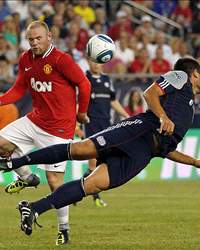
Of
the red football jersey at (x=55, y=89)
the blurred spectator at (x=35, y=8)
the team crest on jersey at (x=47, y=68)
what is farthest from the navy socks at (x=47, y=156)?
the blurred spectator at (x=35, y=8)

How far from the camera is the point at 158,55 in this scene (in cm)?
2386

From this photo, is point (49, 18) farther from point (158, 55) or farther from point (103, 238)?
point (103, 238)

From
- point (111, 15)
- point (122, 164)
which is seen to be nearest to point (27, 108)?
point (111, 15)

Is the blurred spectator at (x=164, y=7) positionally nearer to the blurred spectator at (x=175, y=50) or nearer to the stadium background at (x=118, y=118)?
the stadium background at (x=118, y=118)

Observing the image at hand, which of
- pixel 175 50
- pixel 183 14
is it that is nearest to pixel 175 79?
pixel 175 50

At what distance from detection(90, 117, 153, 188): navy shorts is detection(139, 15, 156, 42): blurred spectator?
15.2 metres

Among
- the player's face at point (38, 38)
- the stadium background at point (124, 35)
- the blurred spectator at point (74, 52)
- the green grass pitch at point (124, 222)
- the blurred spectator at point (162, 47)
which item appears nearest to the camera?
the green grass pitch at point (124, 222)

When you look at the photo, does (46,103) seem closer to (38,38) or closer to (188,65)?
(38,38)

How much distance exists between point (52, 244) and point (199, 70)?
2.58 metres

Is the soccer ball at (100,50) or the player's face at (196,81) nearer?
the player's face at (196,81)

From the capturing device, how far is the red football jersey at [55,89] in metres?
11.6

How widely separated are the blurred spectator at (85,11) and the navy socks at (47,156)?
51.2ft

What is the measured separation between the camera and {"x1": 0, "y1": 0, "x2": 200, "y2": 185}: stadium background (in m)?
21.6

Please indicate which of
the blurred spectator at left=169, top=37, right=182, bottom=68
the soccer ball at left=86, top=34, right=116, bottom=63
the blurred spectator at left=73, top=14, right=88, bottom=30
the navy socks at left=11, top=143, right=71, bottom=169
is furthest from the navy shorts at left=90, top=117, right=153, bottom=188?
the blurred spectator at left=73, top=14, right=88, bottom=30
